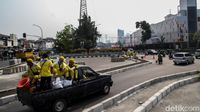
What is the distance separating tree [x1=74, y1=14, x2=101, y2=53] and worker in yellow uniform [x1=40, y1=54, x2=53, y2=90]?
63.0 metres

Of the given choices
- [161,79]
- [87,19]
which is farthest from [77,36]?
[161,79]

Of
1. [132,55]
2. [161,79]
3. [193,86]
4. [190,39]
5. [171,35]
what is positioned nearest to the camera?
[193,86]

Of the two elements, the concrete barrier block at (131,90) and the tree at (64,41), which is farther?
the tree at (64,41)

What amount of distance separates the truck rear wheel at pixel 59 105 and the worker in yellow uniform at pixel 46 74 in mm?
631

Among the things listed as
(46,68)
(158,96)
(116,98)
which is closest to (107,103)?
(116,98)

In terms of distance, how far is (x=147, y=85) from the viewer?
13.8 m

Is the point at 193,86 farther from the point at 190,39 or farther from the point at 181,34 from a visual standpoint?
the point at 181,34

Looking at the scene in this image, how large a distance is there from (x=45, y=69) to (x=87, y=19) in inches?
2664

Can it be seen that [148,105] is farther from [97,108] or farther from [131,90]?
[131,90]

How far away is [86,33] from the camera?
247 ft

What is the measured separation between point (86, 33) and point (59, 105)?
66.5m

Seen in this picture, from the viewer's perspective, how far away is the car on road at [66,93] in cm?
871

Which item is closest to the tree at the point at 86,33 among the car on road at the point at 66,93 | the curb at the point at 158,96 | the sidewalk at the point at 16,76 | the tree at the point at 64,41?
the tree at the point at 64,41

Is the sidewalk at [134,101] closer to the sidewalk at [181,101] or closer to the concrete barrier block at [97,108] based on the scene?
the concrete barrier block at [97,108]
